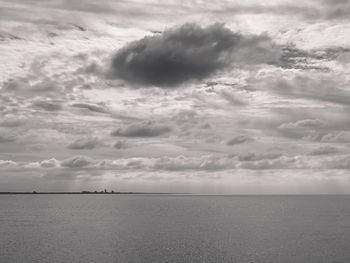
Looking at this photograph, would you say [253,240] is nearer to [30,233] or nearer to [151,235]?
[151,235]

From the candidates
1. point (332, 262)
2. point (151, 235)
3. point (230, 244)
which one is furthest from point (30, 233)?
point (332, 262)

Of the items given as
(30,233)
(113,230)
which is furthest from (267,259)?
(30,233)

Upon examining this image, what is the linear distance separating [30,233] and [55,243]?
24.4 metres

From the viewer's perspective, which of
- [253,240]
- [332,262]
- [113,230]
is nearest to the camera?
[332,262]

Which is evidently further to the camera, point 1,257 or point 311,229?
point 311,229

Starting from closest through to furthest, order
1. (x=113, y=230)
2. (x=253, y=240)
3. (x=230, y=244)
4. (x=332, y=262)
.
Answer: (x=332, y=262), (x=230, y=244), (x=253, y=240), (x=113, y=230)

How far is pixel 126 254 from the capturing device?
7688 centimetres

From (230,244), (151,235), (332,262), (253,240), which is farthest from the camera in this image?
(151,235)

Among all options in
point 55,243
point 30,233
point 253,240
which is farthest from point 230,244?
point 30,233

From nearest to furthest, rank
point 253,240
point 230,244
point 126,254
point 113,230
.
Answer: point 126,254 → point 230,244 → point 253,240 → point 113,230

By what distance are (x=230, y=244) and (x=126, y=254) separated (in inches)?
972

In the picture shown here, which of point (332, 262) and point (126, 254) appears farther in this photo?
point (126, 254)

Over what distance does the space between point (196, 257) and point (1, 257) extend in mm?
35525

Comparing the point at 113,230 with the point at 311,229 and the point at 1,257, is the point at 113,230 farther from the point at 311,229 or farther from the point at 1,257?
the point at 311,229
